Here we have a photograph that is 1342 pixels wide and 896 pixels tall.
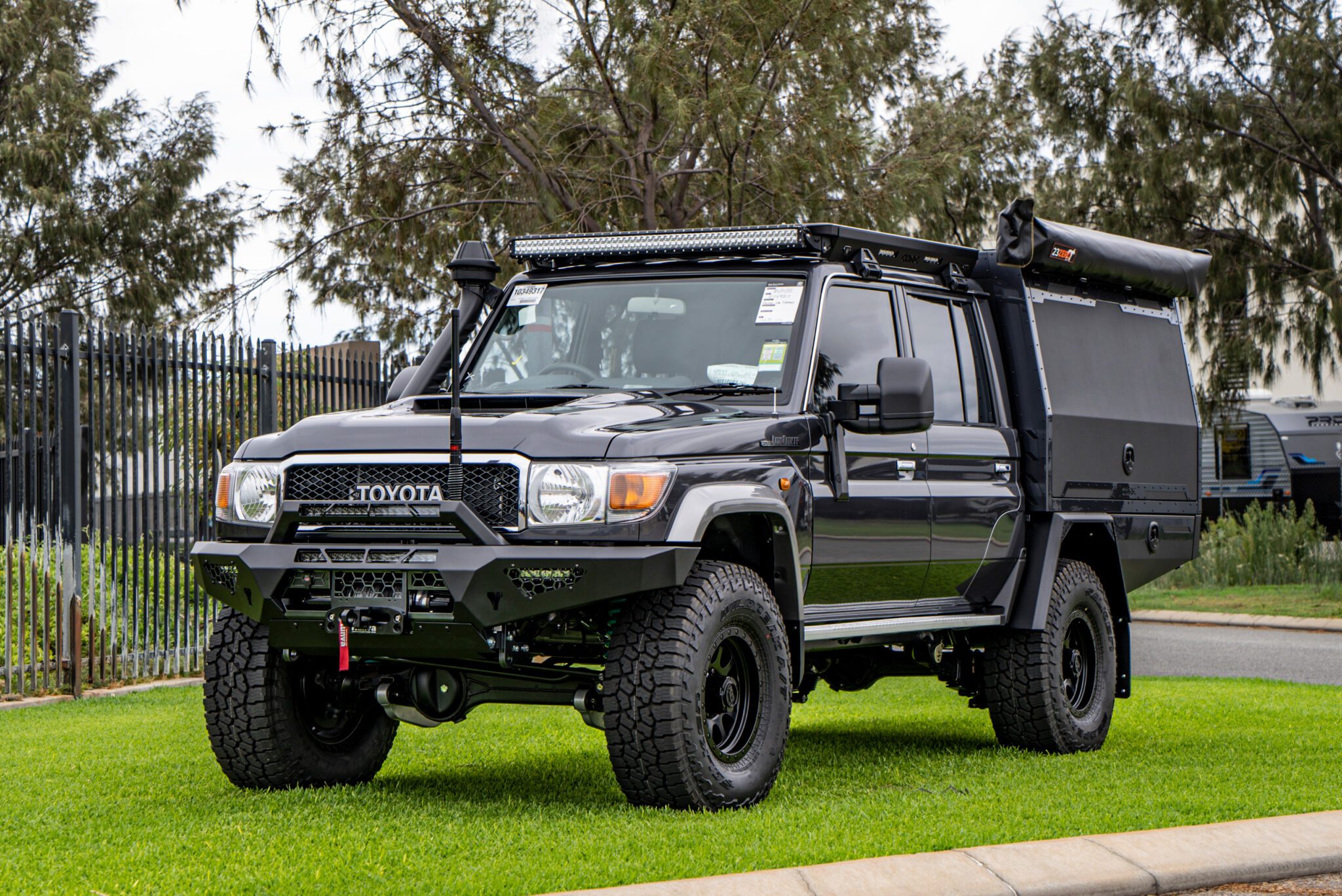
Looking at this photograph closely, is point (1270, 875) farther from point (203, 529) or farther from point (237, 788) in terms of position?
point (203, 529)

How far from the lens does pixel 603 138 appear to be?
1565 cm

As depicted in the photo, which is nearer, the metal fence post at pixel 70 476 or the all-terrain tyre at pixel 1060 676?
the all-terrain tyre at pixel 1060 676

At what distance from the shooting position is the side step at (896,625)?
711 cm

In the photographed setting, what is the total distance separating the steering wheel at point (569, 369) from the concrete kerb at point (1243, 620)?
45.9 feet

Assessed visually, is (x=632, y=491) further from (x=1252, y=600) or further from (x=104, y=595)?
(x=1252, y=600)

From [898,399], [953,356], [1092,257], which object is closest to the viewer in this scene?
[898,399]

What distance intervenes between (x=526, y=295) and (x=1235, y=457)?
2566cm

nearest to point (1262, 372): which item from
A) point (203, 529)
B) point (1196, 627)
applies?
point (1196, 627)

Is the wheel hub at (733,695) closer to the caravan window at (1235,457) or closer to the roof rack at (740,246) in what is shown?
the roof rack at (740,246)

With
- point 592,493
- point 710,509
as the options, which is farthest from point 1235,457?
point 592,493

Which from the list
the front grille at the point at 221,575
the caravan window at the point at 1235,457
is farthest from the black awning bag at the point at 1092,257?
the caravan window at the point at 1235,457

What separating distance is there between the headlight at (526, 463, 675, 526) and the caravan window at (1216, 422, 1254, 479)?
2564cm

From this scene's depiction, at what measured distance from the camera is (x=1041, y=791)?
23.1 feet

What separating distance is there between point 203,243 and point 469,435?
29.1 meters
